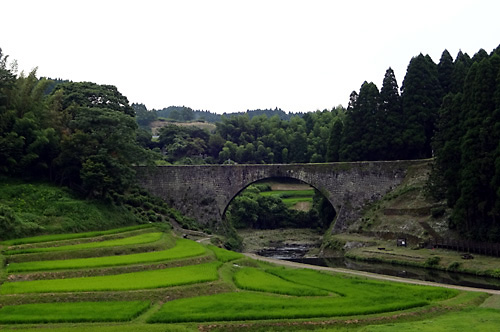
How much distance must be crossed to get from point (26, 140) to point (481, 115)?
3923 centimetres

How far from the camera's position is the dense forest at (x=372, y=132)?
45438 mm

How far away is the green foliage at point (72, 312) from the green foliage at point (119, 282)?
1.71 metres

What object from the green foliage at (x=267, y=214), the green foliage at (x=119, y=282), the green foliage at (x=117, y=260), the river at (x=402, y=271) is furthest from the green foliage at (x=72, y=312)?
the green foliage at (x=267, y=214)

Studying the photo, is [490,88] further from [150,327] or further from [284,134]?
[284,134]

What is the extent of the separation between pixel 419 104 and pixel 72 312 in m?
51.8

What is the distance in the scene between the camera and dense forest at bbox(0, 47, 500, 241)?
4544 cm

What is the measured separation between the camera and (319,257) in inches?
2121

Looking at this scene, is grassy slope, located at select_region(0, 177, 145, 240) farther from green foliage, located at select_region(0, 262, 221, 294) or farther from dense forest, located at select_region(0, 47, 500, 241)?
green foliage, located at select_region(0, 262, 221, 294)

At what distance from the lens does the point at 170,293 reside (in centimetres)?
2791

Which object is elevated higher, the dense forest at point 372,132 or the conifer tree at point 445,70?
the conifer tree at point 445,70

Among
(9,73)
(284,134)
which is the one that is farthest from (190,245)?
(284,134)

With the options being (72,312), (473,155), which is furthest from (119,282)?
(473,155)

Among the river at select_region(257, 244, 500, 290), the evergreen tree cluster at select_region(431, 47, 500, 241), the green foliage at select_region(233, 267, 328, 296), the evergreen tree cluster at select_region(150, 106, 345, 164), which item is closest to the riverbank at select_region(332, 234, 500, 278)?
the river at select_region(257, 244, 500, 290)

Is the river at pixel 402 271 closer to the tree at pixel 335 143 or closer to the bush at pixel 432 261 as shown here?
the bush at pixel 432 261
